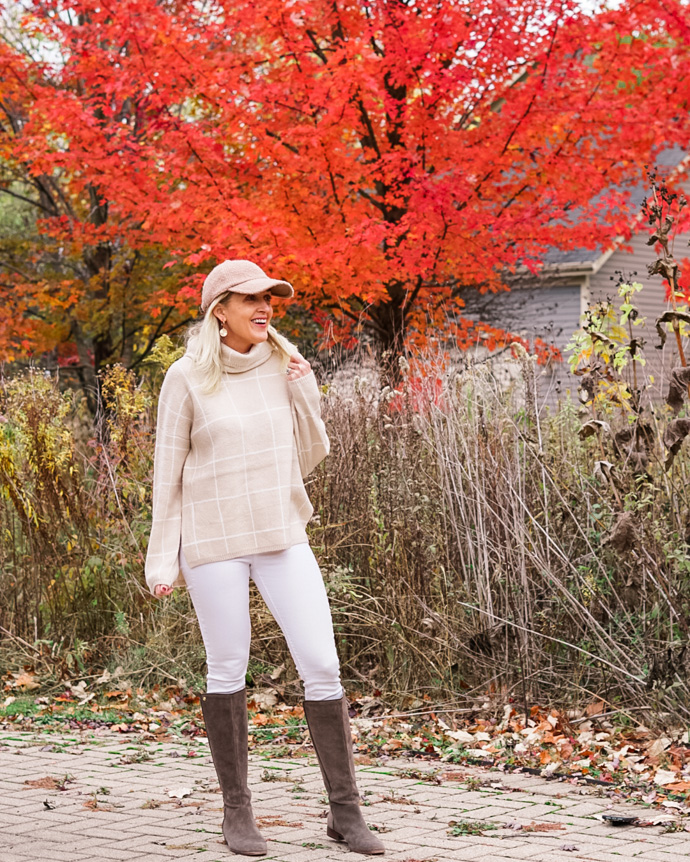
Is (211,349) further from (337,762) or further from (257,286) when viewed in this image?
(337,762)

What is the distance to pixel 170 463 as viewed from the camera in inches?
164

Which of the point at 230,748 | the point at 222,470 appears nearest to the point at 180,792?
the point at 230,748

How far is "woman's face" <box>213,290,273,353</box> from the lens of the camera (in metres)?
4.21

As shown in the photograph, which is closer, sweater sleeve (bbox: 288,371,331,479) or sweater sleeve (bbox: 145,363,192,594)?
sweater sleeve (bbox: 145,363,192,594)

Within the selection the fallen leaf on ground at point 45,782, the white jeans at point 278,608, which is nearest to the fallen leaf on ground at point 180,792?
the fallen leaf on ground at point 45,782

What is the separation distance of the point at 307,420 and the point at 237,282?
1.87ft

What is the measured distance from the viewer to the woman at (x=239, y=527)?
4.08m

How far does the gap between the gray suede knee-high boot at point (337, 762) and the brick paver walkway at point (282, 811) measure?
0.11 m

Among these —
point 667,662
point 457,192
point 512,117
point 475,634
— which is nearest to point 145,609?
point 475,634

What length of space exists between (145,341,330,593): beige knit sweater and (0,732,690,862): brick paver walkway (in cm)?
102

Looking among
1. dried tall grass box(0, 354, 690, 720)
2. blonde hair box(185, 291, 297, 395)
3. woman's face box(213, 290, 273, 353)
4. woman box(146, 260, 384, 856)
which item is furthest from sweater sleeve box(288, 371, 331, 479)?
dried tall grass box(0, 354, 690, 720)

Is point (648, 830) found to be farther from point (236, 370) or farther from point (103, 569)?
point (103, 569)

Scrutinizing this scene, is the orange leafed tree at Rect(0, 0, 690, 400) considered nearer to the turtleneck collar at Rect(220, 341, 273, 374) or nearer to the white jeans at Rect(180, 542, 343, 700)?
the turtleneck collar at Rect(220, 341, 273, 374)

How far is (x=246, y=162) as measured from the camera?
1055 cm
